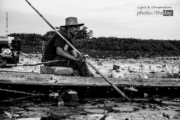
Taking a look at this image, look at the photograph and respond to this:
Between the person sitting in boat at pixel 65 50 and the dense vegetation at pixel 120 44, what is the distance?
16.9m

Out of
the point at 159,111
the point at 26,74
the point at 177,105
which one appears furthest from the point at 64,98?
the point at 177,105

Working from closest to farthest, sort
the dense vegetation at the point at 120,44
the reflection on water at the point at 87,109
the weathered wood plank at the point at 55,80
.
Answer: the reflection on water at the point at 87,109 < the weathered wood plank at the point at 55,80 < the dense vegetation at the point at 120,44

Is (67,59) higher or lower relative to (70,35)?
lower

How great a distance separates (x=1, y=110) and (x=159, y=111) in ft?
8.06

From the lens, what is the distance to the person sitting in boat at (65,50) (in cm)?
498

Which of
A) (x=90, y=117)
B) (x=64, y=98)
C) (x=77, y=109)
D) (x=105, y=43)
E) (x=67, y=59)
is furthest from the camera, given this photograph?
(x=105, y=43)

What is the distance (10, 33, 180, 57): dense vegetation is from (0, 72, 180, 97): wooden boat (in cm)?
1678

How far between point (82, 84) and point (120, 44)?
18.6 meters

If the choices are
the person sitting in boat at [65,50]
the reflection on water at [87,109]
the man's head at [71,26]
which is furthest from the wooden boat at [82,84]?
the man's head at [71,26]

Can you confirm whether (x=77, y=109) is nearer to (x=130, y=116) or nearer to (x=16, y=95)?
(x=130, y=116)

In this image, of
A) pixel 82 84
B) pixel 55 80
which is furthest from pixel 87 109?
pixel 55 80

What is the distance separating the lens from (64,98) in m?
4.53

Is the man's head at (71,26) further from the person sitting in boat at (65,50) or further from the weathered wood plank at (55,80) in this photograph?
the weathered wood plank at (55,80)

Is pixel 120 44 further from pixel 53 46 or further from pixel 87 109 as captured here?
pixel 87 109
